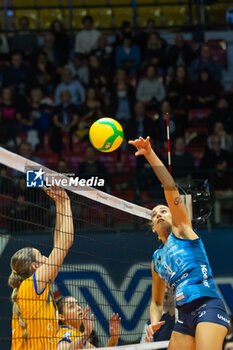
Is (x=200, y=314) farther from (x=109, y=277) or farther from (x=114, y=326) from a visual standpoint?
(x=109, y=277)

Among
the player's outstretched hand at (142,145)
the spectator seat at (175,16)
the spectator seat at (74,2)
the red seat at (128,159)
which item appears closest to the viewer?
the player's outstretched hand at (142,145)

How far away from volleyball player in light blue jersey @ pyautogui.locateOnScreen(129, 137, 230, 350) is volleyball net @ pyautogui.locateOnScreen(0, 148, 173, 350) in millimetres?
1956

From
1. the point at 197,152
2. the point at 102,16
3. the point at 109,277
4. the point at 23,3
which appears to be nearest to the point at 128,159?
the point at 197,152

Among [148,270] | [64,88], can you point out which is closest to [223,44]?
[64,88]

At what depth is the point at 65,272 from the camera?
8.42 meters

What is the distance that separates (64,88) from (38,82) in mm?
742

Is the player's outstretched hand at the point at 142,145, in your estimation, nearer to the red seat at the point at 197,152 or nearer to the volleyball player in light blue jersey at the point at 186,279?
the volleyball player in light blue jersey at the point at 186,279

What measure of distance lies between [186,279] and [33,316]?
126 centimetres

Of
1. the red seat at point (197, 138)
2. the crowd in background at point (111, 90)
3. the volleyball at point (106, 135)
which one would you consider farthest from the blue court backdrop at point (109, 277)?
the red seat at point (197, 138)

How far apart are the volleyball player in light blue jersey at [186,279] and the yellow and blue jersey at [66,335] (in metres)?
0.85

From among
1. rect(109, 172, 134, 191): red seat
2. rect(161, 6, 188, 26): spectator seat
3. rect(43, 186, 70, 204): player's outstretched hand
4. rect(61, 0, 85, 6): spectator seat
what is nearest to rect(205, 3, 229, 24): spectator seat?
rect(161, 6, 188, 26): spectator seat

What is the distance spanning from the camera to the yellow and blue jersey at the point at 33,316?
496 cm

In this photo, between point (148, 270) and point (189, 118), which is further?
point (189, 118)

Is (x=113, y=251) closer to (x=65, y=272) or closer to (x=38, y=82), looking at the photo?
(x=65, y=272)
